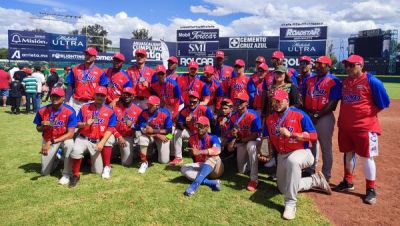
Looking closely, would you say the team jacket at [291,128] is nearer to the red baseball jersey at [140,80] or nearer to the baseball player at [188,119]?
the baseball player at [188,119]

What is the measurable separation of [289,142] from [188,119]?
221 cm

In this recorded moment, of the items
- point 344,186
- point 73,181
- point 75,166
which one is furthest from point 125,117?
point 344,186

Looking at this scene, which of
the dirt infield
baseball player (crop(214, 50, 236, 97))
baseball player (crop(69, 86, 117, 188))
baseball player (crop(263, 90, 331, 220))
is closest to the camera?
the dirt infield

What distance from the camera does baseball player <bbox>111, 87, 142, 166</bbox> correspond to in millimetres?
6004

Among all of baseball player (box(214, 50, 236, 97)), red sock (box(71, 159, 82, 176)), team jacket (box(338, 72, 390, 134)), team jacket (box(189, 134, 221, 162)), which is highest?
baseball player (box(214, 50, 236, 97))

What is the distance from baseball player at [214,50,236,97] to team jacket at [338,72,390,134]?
3.00 meters

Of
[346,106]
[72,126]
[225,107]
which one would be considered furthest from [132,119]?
[346,106]

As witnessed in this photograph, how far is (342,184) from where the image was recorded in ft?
16.3

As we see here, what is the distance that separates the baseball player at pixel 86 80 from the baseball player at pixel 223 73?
2.49 m

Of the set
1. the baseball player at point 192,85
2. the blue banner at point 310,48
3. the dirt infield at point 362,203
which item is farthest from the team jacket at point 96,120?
the blue banner at point 310,48

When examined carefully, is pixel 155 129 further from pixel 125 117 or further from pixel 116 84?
pixel 116 84

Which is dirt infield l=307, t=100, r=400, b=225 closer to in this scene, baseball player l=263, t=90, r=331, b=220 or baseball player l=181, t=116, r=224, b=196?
baseball player l=263, t=90, r=331, b=220

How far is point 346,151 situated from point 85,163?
14.6ft

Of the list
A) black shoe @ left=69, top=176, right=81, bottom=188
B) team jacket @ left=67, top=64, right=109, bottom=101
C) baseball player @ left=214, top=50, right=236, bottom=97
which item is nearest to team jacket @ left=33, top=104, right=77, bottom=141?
black shoe @ left=69, top=176, right=81, bottom=188
